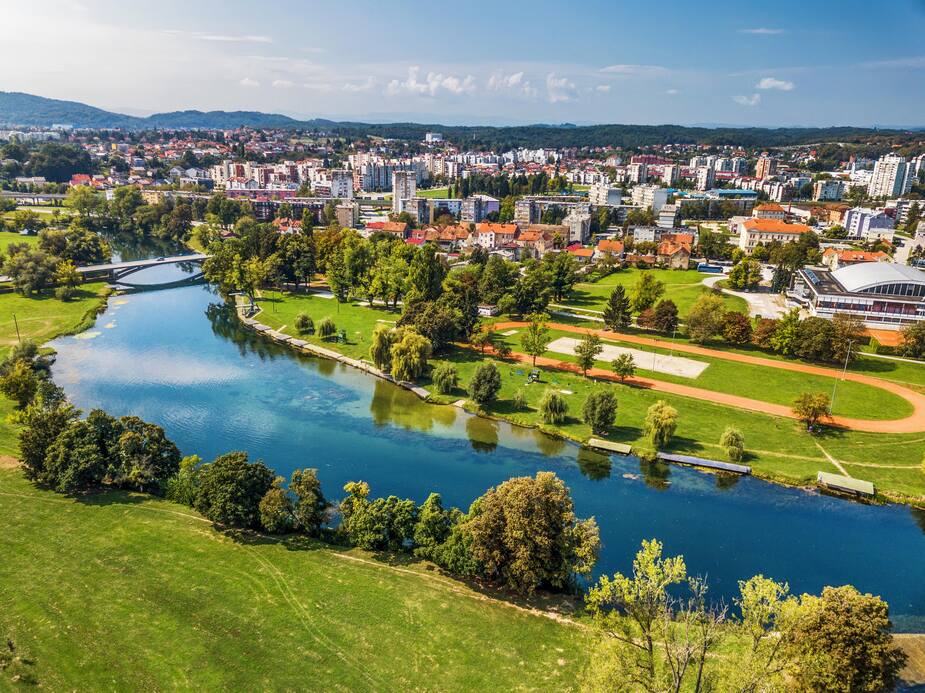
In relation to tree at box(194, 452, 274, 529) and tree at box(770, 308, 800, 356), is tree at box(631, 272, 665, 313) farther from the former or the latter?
tree at box(194, 452, 274, 529)

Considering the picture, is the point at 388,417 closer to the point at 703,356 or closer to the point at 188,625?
the point at 188,625

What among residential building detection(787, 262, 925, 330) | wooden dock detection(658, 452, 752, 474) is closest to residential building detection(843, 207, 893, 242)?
residential building detection(787, 262, 925, 330)

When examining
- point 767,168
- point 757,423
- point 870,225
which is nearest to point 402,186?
point 870,225

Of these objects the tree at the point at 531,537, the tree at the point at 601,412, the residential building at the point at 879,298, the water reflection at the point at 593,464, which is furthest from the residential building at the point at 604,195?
the tree at the point at 531,537

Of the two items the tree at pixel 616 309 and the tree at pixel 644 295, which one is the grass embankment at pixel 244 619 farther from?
the tree at pixel 644 295

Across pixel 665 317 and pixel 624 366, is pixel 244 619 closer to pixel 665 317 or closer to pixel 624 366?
pixel 624 366
